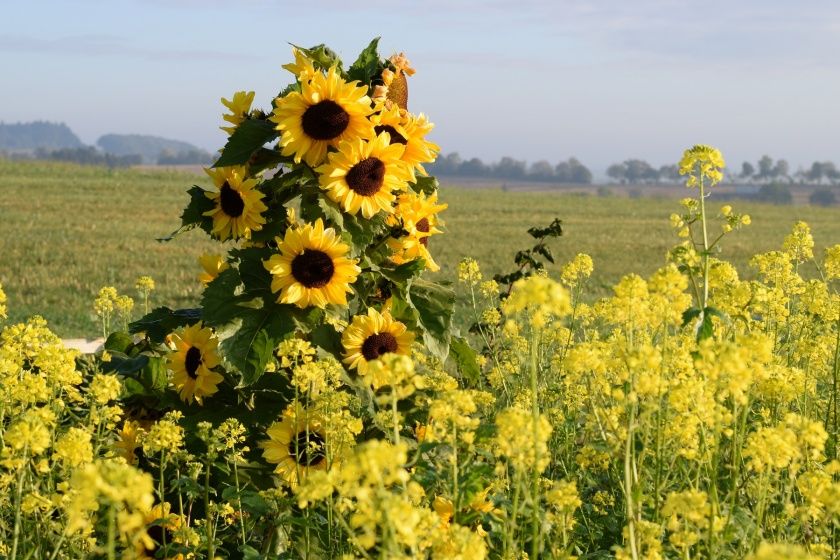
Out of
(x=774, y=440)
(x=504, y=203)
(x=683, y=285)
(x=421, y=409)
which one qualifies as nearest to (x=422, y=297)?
(x=421, y=409)

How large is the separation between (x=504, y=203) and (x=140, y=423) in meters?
48.3

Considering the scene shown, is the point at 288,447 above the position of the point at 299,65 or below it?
below

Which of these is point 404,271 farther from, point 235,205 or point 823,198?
point 823,198

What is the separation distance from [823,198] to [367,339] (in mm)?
136262

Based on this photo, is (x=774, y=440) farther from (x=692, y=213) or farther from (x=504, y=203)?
(x=504, y=203)

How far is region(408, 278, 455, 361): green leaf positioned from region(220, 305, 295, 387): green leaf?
56cm

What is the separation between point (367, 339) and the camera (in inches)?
156

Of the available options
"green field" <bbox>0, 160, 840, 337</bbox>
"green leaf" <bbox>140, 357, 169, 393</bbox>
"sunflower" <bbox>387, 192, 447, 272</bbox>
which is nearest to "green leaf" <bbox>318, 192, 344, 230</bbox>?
"sunflower" <bbox>387, 192, 447, 272</bbox>

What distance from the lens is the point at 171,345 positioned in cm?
456

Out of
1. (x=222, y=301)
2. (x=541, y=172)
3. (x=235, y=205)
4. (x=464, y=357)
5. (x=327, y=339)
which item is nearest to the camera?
(x=222, y=301)

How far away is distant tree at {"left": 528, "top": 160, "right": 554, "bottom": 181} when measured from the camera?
174 meters

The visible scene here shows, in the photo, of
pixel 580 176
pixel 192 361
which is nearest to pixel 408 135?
pixel 192 361

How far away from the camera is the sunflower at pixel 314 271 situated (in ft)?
12.6

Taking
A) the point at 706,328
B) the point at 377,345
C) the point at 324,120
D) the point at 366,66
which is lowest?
the point at 377,345
